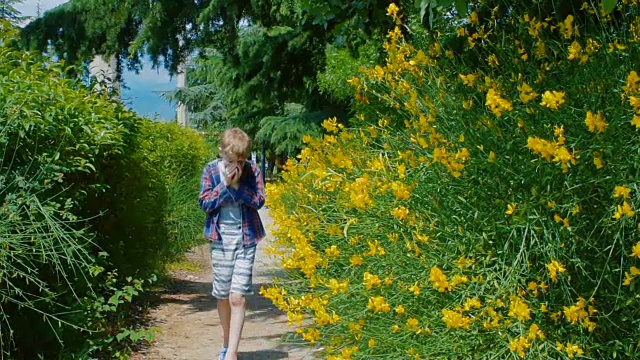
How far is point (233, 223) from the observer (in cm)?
510

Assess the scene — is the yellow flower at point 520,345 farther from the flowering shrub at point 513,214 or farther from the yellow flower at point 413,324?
the yellow flower at point 413,324

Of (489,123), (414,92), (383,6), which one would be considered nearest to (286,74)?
(383,6)

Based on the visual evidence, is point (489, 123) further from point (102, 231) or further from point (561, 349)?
point (102, 231)

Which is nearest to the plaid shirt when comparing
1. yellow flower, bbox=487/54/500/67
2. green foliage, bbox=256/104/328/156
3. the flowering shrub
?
the flowering shrub

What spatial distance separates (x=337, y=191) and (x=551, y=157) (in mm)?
2214

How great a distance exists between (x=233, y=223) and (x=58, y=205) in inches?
62.1

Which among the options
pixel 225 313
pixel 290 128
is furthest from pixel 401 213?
pixel 290 128

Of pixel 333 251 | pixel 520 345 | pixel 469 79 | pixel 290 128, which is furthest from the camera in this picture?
pixel 290 128

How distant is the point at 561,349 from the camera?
2.78 metres

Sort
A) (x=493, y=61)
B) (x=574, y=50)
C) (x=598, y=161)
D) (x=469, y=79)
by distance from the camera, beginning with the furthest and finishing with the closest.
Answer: (x=493, y=61), (x=469, y=79), (x=574, y=50), (x=598, y=161)

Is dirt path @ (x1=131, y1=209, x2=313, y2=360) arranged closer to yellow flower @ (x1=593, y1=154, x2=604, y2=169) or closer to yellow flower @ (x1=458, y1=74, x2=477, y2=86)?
Answer: yellow flower @ (x1=458, y1=74, x2=477, y2=86)

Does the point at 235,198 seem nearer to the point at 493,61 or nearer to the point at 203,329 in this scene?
the point at 203,329

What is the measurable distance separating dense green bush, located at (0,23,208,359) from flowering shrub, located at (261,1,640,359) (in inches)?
51.9

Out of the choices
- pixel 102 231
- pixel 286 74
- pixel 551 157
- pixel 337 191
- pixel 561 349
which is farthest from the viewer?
pixel 286 74
